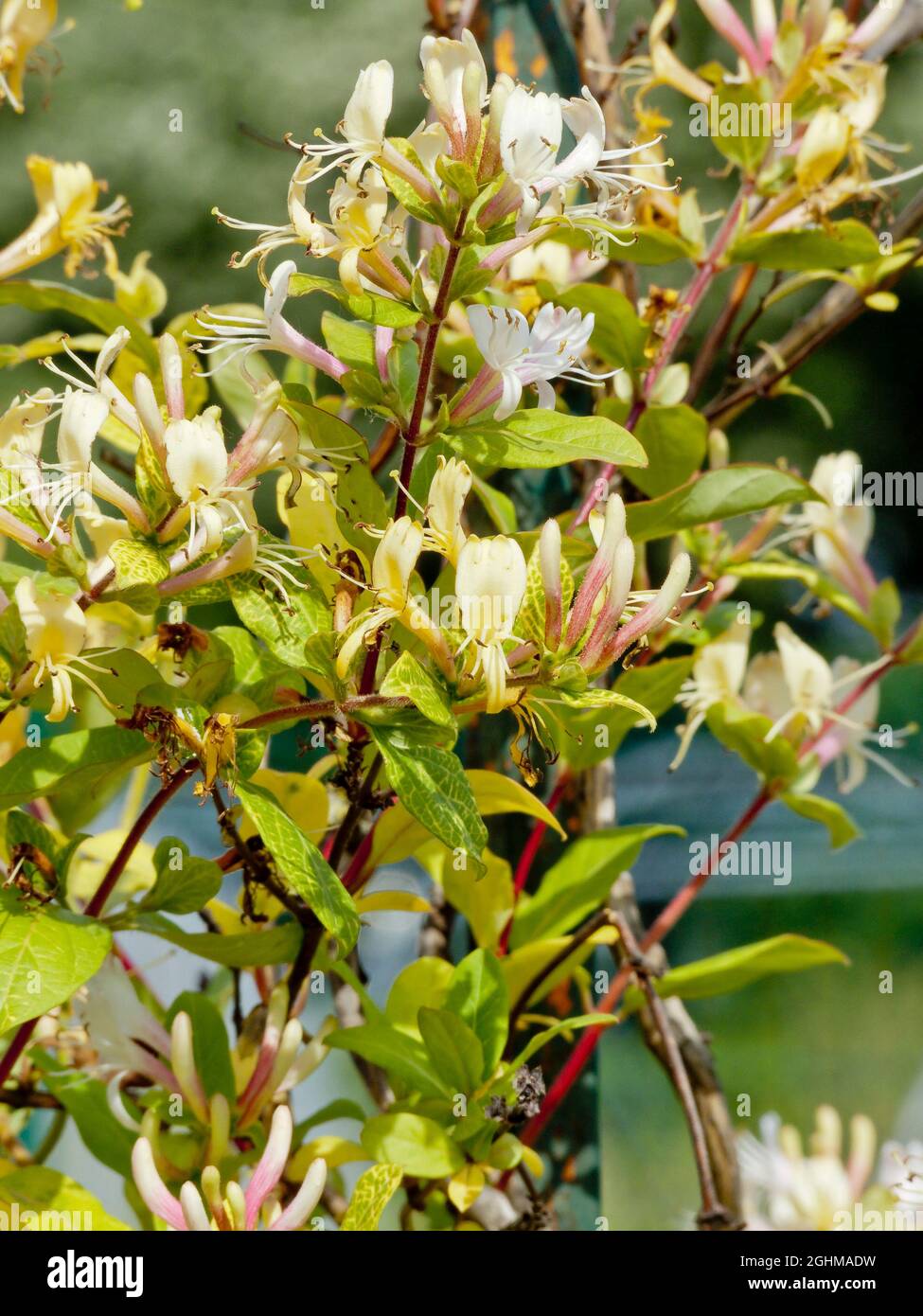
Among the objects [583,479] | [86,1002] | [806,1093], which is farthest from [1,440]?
[806,1093]

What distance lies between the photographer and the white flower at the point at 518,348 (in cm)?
31

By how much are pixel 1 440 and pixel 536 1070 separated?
247mm

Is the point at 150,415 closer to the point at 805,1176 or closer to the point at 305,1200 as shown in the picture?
the point at 305,1200

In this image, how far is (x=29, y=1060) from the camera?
1.67ft

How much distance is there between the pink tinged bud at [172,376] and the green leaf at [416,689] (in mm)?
90

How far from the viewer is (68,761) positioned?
0.35m

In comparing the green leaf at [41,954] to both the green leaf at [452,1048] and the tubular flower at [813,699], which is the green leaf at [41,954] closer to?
→ the green leaf at [452,1048]

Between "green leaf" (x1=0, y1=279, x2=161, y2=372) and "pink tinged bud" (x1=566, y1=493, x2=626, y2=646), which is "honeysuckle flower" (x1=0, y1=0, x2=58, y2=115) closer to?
"green leaf" (x1=0, y1=279, x2=161, y2=372)

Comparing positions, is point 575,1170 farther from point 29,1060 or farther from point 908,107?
point 908,107

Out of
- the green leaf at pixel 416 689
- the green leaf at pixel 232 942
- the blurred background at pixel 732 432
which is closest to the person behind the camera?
the green leaf at pixel 416 689

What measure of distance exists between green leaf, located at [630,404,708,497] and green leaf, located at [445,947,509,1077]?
189 millimetres

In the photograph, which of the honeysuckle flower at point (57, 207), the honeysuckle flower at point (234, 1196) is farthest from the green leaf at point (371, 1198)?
the honeysuckle flower at point (57, 207)

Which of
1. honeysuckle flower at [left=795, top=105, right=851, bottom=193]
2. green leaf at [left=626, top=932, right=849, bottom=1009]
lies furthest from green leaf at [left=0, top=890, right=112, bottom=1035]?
honeysuckle flower at [left=795, top=105, right=851, bottom=193]
